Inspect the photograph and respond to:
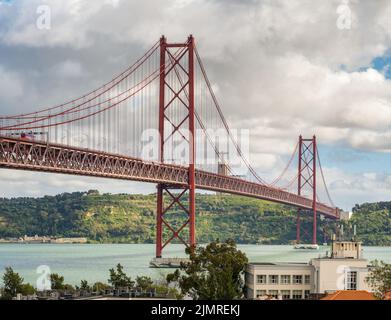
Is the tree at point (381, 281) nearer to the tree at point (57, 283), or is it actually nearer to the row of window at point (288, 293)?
the row of window at point (288, 293)

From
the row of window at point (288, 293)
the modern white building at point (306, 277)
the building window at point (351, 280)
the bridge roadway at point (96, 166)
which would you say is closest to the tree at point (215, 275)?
the modern white building at point (306, 277)

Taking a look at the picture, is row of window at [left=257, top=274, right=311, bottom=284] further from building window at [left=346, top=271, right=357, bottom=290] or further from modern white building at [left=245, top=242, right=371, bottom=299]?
building window at [left=346, top=271, right=357, bottom=290]

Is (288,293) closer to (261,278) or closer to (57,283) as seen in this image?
(261,278)

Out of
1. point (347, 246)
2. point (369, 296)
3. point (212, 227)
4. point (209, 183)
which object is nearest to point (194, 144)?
point (209, 183)

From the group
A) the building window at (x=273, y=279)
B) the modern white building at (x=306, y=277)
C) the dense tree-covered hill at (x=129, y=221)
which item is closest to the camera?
the modern white building at (x=306, y=277)

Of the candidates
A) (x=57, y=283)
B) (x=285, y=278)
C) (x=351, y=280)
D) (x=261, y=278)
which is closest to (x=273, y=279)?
(x=285, y=278)

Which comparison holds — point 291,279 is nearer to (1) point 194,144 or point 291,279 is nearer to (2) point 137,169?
(2) point 137,169

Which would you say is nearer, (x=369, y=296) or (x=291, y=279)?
(x=369, y=296)
